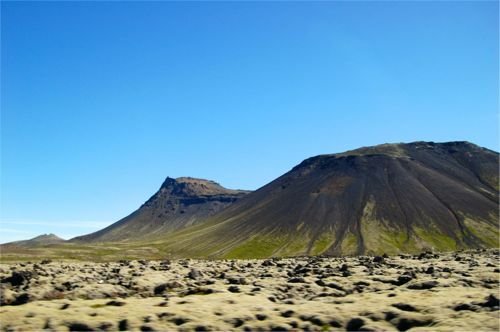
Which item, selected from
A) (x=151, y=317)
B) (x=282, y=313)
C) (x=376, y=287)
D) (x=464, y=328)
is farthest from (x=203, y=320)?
(x=376, y=287)

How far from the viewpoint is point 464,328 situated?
99.0 feet

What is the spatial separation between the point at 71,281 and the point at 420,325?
4628cm

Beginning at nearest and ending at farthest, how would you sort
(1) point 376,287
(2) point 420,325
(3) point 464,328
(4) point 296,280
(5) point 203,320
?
1. (3) point 464,328
2. (2) point 420,325
3. (5) point 203,320
4. (1) point 376,287
5. (4) point 296,280

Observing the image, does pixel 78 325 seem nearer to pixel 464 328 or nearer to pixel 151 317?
pixel 151 317

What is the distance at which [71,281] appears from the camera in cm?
6231

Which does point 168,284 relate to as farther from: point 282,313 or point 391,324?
point 391,324

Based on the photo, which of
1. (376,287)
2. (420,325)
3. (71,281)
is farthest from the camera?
(71,281)

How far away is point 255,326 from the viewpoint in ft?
114

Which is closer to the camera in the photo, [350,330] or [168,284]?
[350,330]

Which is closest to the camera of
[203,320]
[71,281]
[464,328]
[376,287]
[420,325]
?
[464,328]

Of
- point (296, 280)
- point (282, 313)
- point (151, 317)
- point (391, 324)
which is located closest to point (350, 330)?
point (391, 324)

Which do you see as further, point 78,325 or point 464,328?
point 78,325

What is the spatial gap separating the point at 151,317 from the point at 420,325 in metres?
19.7

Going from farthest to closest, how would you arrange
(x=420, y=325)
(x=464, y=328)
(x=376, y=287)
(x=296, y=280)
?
(x=296, y=280)
(x=376, y=287)
(x=420, y=325)
(x=464, y=328)
